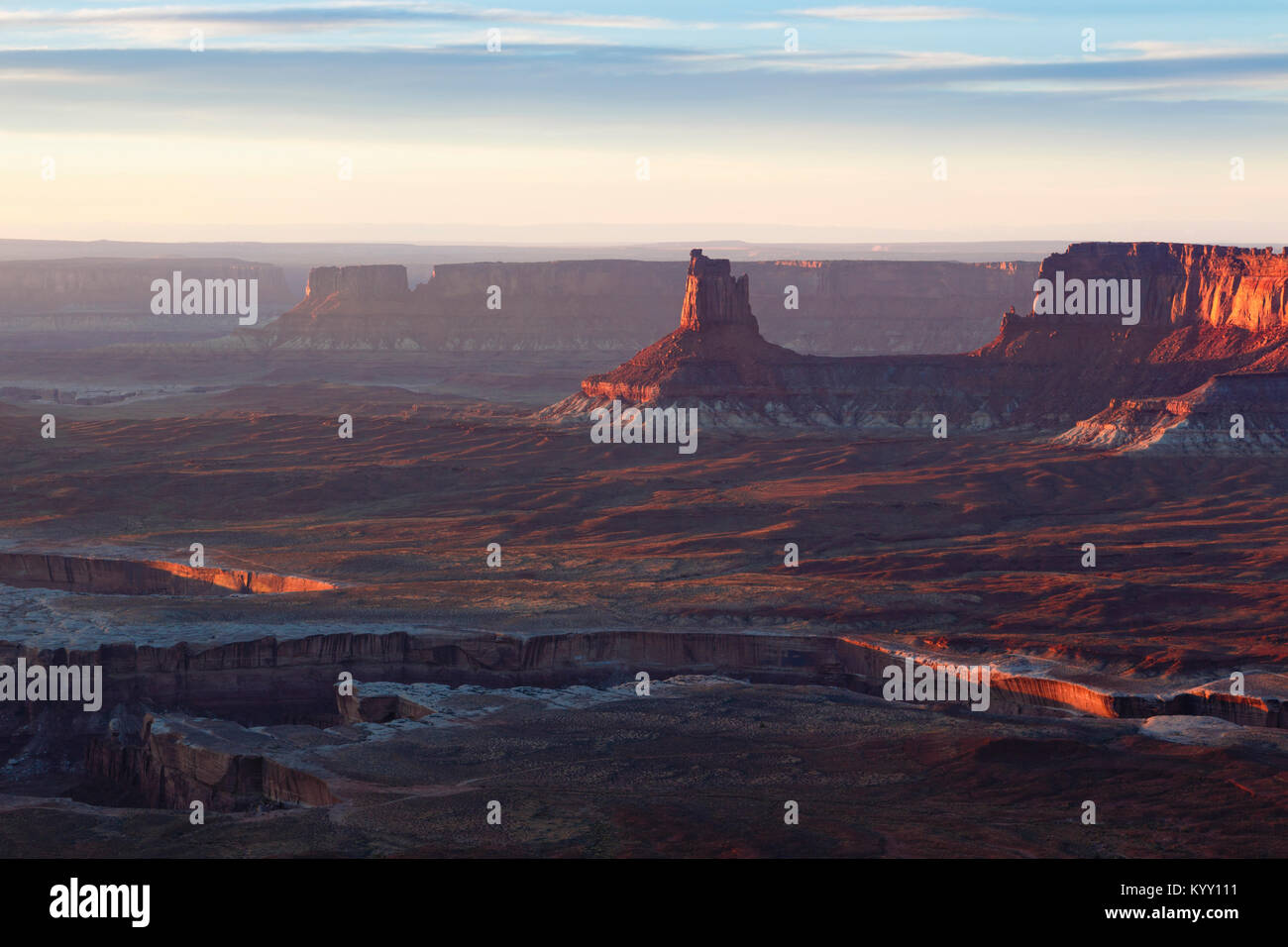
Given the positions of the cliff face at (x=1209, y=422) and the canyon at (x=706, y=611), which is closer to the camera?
the canyon at (x=706, y=611)

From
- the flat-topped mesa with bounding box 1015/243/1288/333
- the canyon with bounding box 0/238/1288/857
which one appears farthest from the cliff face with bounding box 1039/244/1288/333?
the canyon with bounding box 0/238/1288/857

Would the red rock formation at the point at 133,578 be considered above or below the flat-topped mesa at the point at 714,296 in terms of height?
below

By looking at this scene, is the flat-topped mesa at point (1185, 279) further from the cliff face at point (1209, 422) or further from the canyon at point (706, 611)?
the cliff face at point (1209, 422)

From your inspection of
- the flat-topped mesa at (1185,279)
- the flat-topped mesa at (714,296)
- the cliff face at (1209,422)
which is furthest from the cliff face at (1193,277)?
the flat-topped mesa at (714,296)

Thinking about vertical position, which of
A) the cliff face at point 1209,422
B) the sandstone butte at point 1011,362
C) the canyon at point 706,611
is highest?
the sandstone butte at point 1011,362
